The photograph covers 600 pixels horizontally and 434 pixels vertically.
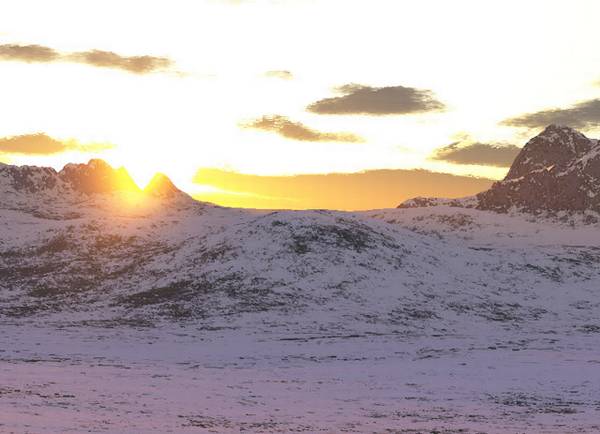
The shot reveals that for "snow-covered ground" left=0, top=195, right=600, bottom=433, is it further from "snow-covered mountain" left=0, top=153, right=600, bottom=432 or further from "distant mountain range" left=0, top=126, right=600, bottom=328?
"distant mountain range" left=0, top=126, right=600, bottom=328

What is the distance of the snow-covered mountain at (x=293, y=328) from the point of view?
120ft

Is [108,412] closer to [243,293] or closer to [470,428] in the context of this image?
[470,428]

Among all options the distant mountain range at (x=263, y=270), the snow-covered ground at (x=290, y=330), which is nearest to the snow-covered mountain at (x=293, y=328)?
the snow-covered ground at (x=290, y=330)

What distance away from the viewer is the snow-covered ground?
35875 mm

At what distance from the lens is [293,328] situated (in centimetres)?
9319

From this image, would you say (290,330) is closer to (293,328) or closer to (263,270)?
(293,328)

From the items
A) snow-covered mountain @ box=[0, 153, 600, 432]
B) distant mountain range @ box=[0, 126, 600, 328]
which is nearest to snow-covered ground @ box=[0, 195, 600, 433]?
snow-covered mountain @ box=[0, 153, 600, 432]

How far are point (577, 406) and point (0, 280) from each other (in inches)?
4518

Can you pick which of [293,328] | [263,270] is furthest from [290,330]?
[263,270]

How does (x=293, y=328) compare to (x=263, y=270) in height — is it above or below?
below

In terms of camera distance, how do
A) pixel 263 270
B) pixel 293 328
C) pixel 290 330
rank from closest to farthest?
pixel 290 330 < pixel 293 328 < pixel 263 270

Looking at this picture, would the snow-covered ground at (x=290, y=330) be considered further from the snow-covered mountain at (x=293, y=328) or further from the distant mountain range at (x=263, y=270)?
the distant mountain range at (x=263, y=270)

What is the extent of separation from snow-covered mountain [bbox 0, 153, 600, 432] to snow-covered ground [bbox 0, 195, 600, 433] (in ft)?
0.94

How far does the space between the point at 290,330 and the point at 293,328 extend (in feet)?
5.86
